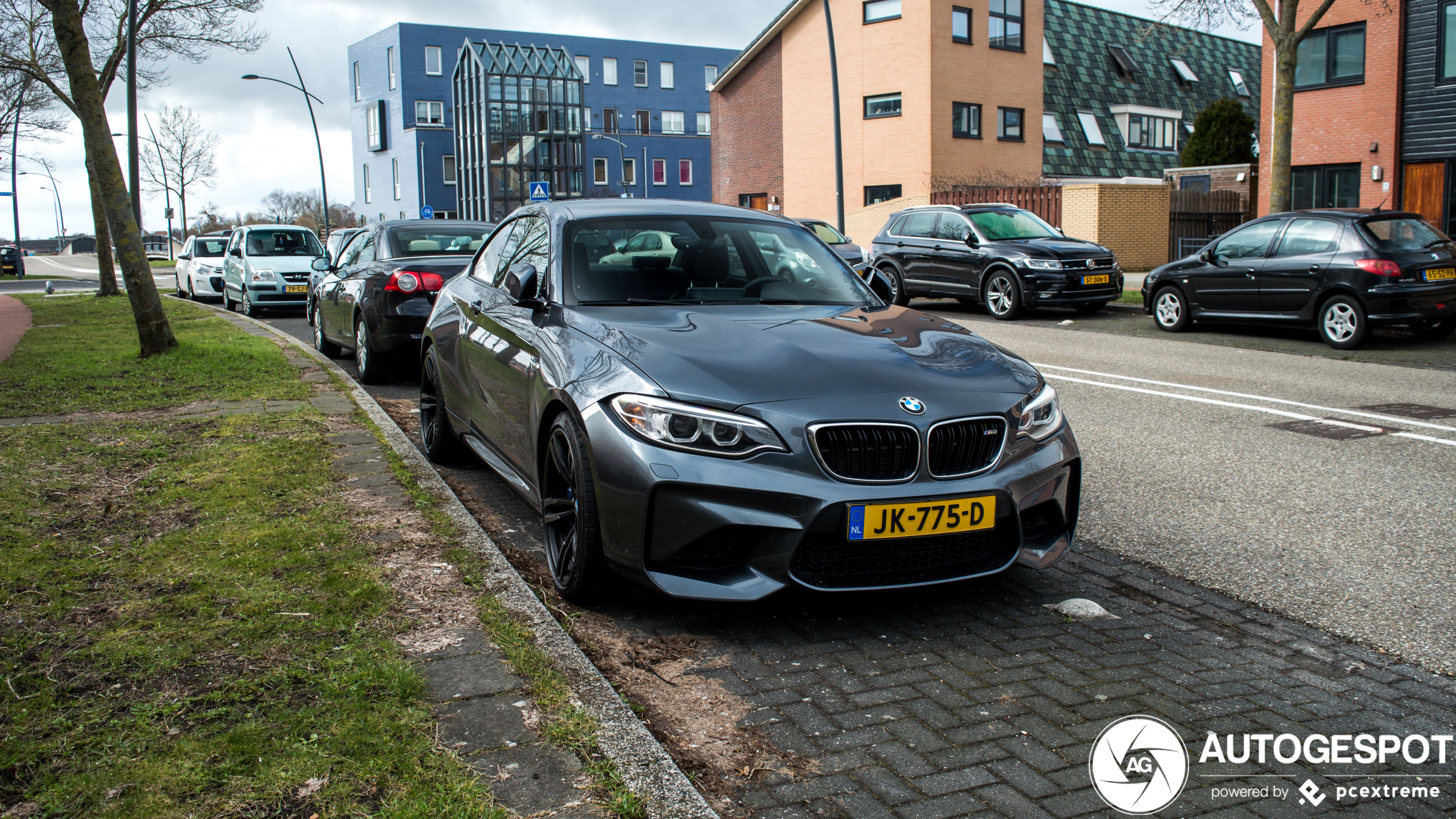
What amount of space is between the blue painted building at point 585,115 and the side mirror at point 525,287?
50247 millimetres

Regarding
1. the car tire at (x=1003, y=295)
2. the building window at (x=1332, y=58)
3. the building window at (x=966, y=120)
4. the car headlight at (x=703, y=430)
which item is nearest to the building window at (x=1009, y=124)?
the building window at (x=966, y=120)

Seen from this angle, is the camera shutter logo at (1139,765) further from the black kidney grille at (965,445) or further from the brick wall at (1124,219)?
the brick wall at (1124,219)

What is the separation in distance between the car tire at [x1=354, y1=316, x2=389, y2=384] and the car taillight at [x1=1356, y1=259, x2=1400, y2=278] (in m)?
10.7

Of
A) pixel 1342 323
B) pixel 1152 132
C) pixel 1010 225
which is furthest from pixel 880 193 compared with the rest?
pixel 1342 323

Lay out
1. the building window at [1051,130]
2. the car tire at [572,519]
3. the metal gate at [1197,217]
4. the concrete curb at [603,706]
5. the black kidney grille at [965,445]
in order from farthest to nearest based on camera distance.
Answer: the building window at [1051,130]
the metal gate at [1197,217]
the car tire at [572,519]
the black kidney grille at [965,445]
the concrete curb at [603,706]

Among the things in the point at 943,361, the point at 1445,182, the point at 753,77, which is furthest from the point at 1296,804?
the point at 753,77

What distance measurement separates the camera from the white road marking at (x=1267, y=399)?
8.05 meters

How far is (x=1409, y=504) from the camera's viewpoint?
229 inches

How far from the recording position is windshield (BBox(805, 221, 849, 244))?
2069 centimetres

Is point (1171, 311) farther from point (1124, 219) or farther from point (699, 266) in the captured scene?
point (1124, 219)

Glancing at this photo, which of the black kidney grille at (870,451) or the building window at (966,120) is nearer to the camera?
the black kidney grille at (870,451)

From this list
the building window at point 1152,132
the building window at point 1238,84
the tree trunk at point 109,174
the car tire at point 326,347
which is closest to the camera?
the tree trunk at point 109,174

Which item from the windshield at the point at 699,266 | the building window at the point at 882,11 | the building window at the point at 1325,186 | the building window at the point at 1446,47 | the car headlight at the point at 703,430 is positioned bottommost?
the car headlight at the point at 703,430

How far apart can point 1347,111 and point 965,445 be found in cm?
2554
